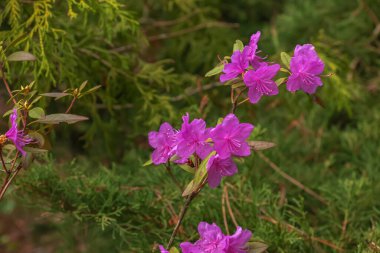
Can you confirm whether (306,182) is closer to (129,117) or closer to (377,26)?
(129,117)

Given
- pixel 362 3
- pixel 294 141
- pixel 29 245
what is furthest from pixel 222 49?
pixel 29 245

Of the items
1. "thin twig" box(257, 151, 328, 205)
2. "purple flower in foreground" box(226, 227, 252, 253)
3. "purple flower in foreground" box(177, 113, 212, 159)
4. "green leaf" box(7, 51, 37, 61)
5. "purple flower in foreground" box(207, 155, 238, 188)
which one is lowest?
"thin twig" box(257, 151, 328, 205)

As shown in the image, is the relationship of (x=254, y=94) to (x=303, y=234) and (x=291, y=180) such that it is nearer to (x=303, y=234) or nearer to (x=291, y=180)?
(x=303, y=234)

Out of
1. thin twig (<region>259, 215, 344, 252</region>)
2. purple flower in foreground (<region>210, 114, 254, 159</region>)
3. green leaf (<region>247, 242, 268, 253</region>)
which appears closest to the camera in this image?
purple flower in foreground (<region>210, 114, 254, 159</region>)

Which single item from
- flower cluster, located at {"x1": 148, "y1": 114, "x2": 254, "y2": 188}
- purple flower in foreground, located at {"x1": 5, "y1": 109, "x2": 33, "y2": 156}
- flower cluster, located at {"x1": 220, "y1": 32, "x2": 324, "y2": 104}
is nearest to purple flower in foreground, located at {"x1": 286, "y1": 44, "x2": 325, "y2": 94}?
flower cluster, located at {"x1": 220, "y1": 32, "x2": 324, "y2": 104}

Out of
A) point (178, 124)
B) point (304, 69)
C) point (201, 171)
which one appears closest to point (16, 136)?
point (201, 171)

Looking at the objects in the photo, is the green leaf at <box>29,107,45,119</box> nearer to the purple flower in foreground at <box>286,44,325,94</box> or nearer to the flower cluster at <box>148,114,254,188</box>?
the flower cluster at <box>148,114,254,188</box>

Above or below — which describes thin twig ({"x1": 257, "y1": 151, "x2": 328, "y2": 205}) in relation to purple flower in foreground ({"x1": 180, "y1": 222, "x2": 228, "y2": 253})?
below

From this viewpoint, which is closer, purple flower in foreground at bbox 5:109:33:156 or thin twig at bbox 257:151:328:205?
purple flower in foreground at bbox 5:109:33:156

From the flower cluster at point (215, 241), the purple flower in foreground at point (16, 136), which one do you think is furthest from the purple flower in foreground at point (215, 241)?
the purple flower in foreground at point (16, 136)
